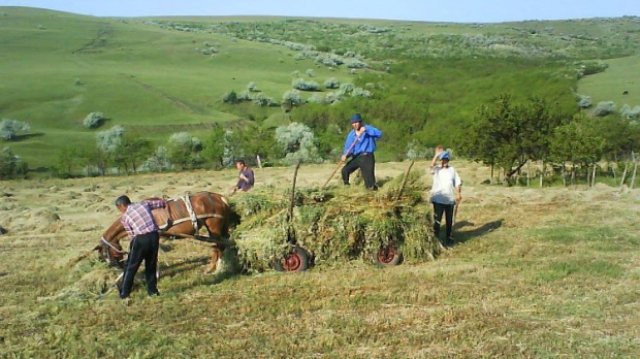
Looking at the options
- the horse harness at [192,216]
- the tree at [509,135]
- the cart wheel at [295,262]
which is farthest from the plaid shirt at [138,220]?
the tree at [509,135]

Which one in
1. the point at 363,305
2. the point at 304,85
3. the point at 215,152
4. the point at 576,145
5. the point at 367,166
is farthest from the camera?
the point at 304,85

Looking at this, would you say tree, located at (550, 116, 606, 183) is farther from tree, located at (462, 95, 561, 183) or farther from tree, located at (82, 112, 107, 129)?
tree, located at (82, 112, 107, 129)

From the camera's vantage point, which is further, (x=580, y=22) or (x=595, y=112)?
(x=580, y=22)

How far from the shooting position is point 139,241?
27.8 feet

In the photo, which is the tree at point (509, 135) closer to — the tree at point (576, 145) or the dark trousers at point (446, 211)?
the tree at point (576, 145)

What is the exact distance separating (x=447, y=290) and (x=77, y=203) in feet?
65.2

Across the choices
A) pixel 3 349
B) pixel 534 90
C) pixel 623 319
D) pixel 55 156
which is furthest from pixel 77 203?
pixel 534 90

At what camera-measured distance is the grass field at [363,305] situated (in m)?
6.66

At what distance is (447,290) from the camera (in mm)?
8438

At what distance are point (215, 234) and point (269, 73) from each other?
3611 inches

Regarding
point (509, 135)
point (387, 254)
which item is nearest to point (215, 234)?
point (387, 254)

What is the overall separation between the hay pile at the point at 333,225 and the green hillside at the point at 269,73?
21987 millimetres

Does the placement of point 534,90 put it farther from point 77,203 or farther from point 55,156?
point 77,203

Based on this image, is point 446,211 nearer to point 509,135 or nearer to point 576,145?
point 576,145
